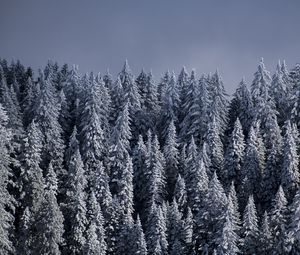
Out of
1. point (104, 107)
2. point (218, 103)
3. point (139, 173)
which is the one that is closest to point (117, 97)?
point (104, 107)

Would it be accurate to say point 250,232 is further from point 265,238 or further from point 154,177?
point 154,177

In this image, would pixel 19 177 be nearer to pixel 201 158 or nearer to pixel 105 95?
pixel 201 158

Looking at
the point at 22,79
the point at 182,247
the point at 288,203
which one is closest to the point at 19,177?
the point at 182,247

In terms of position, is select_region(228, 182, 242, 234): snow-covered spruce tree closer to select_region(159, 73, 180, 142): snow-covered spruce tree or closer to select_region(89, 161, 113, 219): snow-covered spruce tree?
select_region(89, 161, 113, 219): snow-covered spruce tree

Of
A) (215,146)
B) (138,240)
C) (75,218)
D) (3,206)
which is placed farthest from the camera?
(215,146)

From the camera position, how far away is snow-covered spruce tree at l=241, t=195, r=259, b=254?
6781cm

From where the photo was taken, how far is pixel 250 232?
68.1 metres

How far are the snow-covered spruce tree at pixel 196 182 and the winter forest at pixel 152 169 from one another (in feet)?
0.60

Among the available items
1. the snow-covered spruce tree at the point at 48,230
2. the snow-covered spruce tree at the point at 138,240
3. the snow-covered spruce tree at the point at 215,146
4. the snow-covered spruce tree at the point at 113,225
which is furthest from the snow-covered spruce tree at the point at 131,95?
the snow-covered spruce tree at the point at 48,230

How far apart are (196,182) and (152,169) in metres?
8.40

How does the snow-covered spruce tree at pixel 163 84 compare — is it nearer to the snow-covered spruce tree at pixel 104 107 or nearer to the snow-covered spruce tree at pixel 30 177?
the snow-covered spruce tree at pixel 104 107

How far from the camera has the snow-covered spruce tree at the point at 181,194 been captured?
257 ft

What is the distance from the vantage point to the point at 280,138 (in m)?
86.1

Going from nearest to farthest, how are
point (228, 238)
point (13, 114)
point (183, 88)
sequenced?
point (228, 238) < point (13, 114) < point (183, 88)
